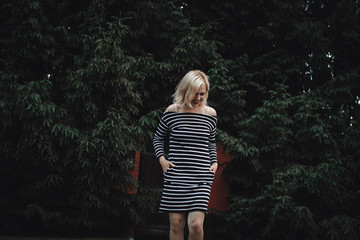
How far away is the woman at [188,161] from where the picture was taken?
2506mm

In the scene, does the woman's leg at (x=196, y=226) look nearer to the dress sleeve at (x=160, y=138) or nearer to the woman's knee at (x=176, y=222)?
the woman's knee at (x=176, y=222)

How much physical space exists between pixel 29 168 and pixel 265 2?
5434 mm

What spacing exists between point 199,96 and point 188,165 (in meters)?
0.59

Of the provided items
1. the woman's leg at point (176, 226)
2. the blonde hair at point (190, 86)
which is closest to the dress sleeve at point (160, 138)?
the blonde hair at point (190, 86)

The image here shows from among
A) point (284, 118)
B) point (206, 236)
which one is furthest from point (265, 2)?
point (206, 236)

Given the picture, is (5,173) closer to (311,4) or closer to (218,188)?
(218,188)

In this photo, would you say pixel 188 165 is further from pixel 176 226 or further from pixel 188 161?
pixel 176 226

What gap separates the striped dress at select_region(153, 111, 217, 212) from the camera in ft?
8.29

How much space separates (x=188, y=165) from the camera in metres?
2.56

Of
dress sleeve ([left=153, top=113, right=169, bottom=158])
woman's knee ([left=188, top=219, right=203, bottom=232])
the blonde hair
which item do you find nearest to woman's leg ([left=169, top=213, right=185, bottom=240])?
woman's knee ([left=188, top=219, right=203, bottom=232])

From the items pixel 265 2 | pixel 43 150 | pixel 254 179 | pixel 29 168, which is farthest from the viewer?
pixel 265 2

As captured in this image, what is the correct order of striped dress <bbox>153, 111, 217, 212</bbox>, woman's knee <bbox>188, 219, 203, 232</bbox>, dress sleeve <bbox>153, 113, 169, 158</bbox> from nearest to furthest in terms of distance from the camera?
woman's knee <bbox>188, 219, 203, 232</bbox>
striped dress <bbox>153, 111, 217, 212</bbox>
dress sleeve <bbox>153, 113, 169, 158</bbox>

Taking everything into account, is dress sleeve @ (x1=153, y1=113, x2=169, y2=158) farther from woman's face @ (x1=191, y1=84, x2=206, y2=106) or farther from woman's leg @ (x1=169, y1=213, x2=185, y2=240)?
woman's leg @ (x1=169, y1=213, x2=185, y2=240)

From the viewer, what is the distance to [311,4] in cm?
652
